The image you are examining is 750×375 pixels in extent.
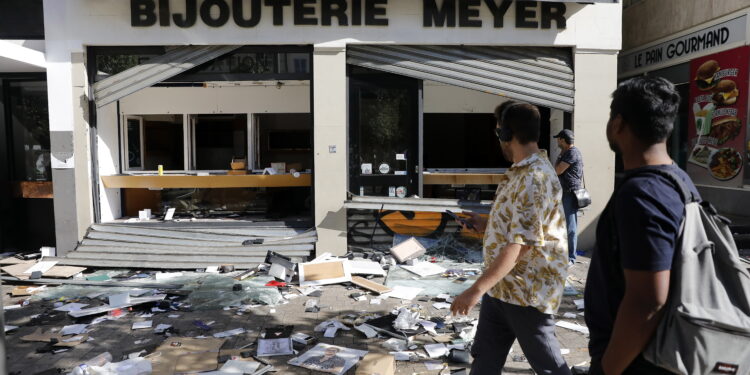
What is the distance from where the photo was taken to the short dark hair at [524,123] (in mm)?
2984

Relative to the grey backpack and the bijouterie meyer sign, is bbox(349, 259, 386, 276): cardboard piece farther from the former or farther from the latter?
the grey backpack

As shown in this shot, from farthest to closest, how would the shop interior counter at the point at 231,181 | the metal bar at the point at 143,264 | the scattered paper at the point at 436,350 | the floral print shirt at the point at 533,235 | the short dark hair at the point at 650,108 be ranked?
the shop interior counter at the point at 231,181 → the metal bar at the point at 143,264 → the scattered paper at the point at 436,350 → the floral print shirt at the point at 533,235 → the short dark hair at the point at 650,108

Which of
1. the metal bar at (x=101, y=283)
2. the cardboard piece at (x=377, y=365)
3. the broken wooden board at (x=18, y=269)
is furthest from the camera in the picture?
the broken wooden board at (x=18, y=269)

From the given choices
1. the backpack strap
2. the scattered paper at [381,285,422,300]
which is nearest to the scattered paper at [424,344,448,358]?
the scattered paper at [381,285,422,300]

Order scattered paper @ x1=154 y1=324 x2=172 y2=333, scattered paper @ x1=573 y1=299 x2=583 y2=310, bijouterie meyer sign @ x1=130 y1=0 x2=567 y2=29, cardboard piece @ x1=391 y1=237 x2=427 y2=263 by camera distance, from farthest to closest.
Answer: bijouterie meyer sign @ x1=130 y1=0 x2=567 y2=29 → cardboard piece @ x1=391 y1=237 x2=427 y2=263 → scattered paper @ x1=573 y1=299 x2=583 y2=310 → scattered paper @ x1=154 y1=324 x2=172 y2=333

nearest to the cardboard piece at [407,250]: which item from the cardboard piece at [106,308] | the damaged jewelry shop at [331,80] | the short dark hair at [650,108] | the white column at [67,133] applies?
the damaged jewelry shop at [331,80]

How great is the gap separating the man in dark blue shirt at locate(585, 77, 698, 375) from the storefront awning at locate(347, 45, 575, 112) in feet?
22.0

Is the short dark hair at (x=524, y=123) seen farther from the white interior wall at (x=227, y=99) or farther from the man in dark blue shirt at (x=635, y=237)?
the white interior wall at (x=227, y=99)

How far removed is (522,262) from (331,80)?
6105mm

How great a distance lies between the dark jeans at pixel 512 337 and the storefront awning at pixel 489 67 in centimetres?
593

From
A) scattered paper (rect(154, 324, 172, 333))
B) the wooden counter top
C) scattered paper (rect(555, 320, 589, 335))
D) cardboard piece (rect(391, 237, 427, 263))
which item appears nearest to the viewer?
scattered paper (rect(555, 320, 589, 335))

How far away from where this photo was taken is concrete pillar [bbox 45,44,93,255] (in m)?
8.38

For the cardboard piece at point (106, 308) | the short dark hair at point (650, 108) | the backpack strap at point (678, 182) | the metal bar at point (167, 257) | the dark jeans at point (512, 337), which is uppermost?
the short dark hair at point (650, 108)

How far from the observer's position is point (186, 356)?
4516 mm
